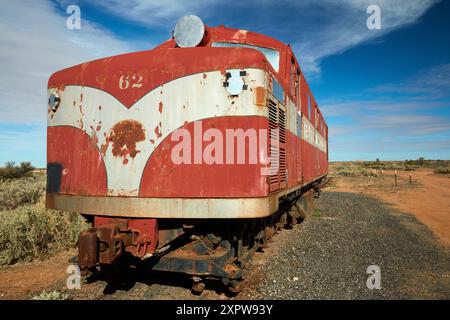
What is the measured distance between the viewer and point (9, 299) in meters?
3.95

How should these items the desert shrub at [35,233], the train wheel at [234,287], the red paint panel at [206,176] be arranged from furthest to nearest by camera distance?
1. the desert shrub at [35,233]
2. the train wheel at [234,287]
3. the red paint panel at [206,176]

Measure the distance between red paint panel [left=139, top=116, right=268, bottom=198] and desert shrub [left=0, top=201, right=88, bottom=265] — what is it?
142 inches

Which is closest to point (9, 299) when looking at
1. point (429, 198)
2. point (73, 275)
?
point (73, 275)

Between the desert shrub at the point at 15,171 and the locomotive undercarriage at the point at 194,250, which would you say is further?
the desert shrub at the point at 15,171

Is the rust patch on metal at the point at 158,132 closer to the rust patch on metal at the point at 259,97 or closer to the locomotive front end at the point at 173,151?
the locomotive front end at the point at 173,151

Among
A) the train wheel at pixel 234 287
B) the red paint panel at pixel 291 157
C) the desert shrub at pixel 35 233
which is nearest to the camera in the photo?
the train wheel at pixel 234 287

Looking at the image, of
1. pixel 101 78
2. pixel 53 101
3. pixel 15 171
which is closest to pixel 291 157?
pixel 101 78

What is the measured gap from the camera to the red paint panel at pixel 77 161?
11.5 feet

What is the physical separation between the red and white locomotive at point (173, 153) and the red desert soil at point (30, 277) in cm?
138

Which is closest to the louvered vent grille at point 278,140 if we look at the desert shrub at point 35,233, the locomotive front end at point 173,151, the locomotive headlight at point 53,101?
the locomotive front end at point 173,151

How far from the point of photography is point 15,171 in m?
18.7

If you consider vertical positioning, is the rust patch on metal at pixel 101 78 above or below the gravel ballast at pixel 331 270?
above
